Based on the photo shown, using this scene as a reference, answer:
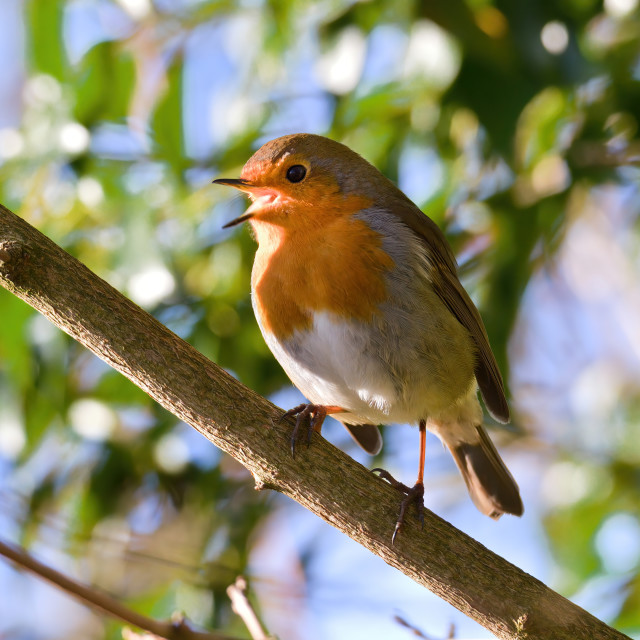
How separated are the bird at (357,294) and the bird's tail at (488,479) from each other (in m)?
0.37

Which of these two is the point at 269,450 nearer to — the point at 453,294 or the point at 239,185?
the point at 239,185

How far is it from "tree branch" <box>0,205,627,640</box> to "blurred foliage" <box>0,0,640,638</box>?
861mm

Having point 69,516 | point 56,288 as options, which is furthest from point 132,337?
point 69,516

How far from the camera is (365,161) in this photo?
329 centimetres

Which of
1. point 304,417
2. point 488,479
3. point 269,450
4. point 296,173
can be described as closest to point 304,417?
point 304,417

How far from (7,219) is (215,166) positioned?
1.29m

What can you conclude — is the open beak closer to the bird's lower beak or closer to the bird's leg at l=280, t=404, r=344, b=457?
the bird's lower beak

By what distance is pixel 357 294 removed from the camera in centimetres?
290

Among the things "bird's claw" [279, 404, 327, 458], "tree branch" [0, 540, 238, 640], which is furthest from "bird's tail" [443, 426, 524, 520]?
"tree branch" [0, 540, 238, 640]

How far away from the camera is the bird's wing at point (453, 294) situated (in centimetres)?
321

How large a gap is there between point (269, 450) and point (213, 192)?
Answer: 1.33 meters

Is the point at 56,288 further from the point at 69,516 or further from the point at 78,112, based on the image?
the point at 69,516

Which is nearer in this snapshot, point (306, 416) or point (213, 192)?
point (306, 416)

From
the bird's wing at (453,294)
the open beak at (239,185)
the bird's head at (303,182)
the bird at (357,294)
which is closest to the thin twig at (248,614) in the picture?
the bird at (357,294)
